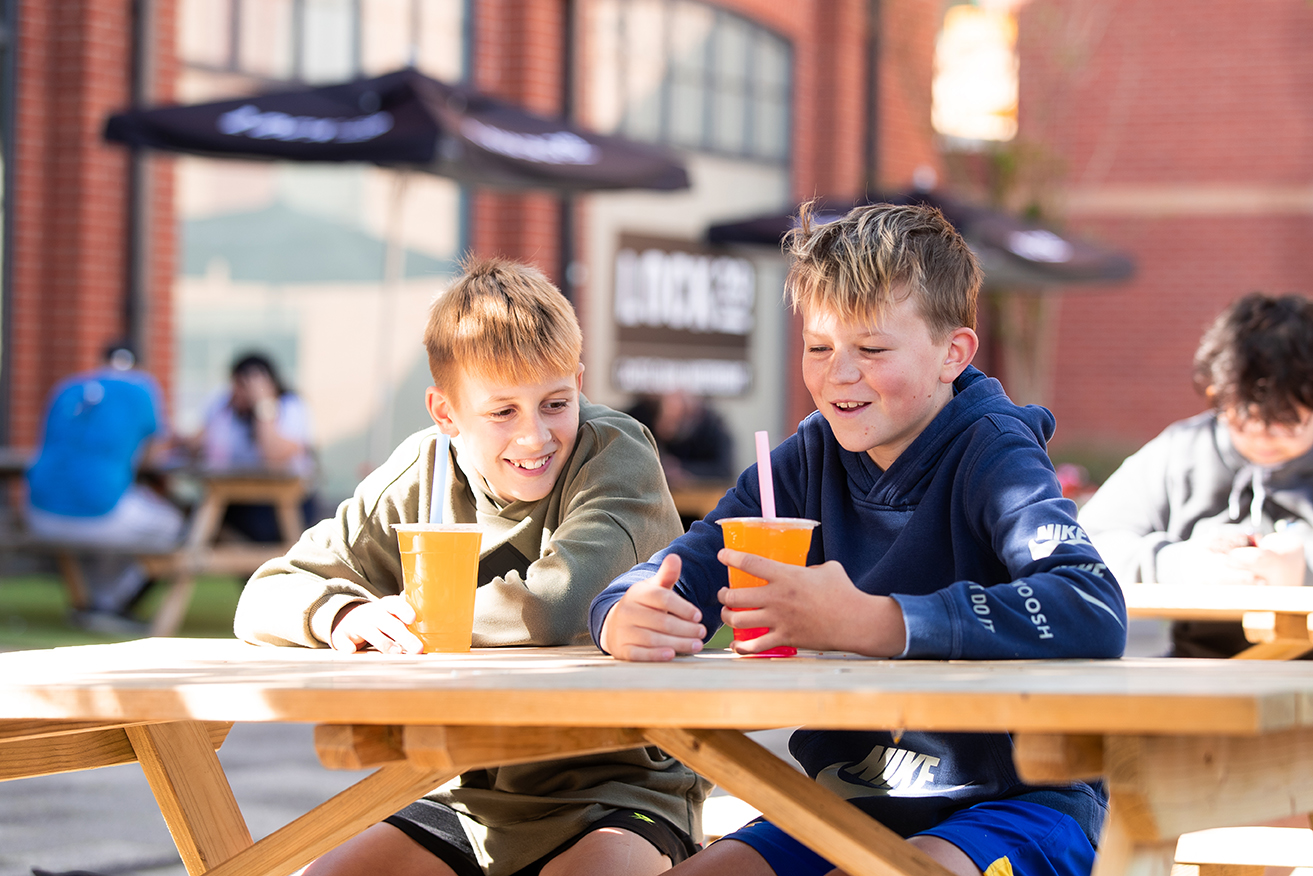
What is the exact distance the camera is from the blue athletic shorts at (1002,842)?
1.82 metres

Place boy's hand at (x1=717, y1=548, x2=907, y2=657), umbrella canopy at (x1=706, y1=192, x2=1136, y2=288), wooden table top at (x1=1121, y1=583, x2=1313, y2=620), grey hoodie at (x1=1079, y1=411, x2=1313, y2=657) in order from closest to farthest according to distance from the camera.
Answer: boy's hand at (x1=717, y1=548, x2=907, y2=657) < wooden table top at (x1=1121, y1=583, x2=1313, y2=620) < grey hoodie at (x1=1079, y1=411, x2=1313, y2=657) < umbrella canopy at (x1=706, y1=192, x2=1136, y2=288)

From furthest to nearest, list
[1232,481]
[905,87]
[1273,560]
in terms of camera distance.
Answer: [905,87] < [1232,481] < [1273,560]

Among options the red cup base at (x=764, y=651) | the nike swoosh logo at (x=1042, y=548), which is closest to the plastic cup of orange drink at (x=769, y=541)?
the red cup base at (x=764, y=651)

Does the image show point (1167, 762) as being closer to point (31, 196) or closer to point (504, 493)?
point (504, 493)

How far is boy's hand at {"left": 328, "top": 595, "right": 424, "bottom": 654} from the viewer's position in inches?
79.9

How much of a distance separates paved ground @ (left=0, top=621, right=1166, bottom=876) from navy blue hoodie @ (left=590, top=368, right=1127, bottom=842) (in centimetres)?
203

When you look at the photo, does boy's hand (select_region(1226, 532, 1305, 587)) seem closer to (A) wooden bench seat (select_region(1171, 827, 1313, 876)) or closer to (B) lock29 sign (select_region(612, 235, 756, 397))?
(A) wooden bench seat (select_region(1171, 827, 1313, 876))

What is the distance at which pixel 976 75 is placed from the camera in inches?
574

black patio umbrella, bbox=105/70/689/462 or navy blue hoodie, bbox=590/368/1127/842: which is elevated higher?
black patio umbrella, bbox=105/70/689/462

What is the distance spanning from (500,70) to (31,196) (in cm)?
348

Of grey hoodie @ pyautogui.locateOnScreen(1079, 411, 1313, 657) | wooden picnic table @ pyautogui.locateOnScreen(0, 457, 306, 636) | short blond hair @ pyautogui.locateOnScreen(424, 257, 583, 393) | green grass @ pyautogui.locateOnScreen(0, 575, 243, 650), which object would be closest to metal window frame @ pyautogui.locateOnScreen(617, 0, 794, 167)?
green grass @ pyautogui.locateOnScreen(0, 575, 243, 650)

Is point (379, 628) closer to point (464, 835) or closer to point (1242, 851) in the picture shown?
point (464, 835)

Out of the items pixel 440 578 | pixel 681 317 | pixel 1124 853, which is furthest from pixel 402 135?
pixel 1124 853

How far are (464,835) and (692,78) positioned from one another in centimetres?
1054
